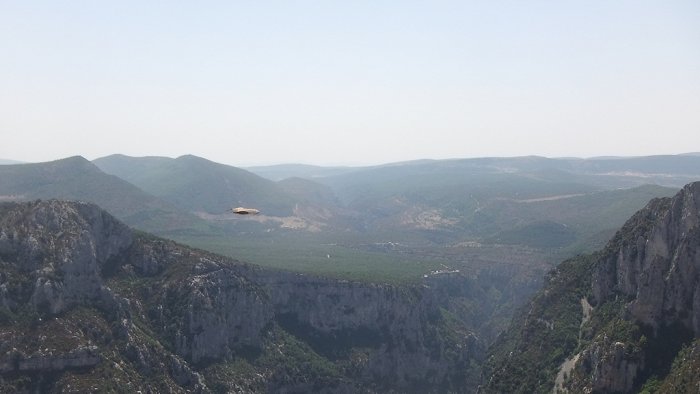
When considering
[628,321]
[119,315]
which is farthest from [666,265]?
[119,315]

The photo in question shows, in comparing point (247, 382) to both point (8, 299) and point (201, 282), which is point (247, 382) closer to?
point (201, 282)

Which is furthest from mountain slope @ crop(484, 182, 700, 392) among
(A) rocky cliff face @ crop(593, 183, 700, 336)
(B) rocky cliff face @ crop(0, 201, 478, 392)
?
(B) rocky cliff face @ crop(0, 201, 478, 392)

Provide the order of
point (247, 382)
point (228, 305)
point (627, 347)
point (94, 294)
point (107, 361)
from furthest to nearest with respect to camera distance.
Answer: point (228, 305), point (247, 382), point (94, 294), point (107, 361), point (627, 347)

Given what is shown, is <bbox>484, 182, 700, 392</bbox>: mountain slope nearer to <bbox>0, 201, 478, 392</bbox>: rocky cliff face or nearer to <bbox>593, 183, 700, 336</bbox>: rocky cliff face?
<bbox>593, 183, 700, 336</bbox>: rocky cliff face

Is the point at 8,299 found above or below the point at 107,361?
above

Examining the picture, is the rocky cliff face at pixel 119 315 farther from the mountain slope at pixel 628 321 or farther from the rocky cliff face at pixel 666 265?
the rocky cliff face at pixel 666 265

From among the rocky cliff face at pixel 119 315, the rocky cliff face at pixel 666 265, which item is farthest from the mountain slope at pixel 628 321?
the rocky cliff face at pixel 119 315

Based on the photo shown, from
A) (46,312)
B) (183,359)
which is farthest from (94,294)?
(183,359)

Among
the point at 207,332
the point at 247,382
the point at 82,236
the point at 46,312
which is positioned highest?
the point at 82,236

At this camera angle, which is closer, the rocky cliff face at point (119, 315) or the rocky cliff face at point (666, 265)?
the rocky cliff face at point (666, 265)
